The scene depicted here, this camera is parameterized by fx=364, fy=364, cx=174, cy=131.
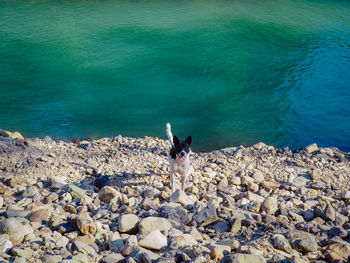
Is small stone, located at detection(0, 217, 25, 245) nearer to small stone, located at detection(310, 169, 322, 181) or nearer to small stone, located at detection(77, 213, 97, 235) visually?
small stone, located at detection(77, 213, 97, 235)

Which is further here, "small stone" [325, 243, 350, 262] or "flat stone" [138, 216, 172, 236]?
"flat stone" [138, 216, 172, 236]

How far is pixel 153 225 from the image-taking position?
4438 millimetres

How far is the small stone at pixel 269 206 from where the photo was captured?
18.2ft

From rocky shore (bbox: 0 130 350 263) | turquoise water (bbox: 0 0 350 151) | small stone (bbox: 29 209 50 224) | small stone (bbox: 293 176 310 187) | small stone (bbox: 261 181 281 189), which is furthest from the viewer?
turquoise water (bbox: 0 0 350 151)

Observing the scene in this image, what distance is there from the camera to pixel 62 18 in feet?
65.2

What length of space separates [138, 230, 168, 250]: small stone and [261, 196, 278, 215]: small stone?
80.6 inches

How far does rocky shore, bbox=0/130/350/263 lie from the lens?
3.98m

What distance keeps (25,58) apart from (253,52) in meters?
10.1

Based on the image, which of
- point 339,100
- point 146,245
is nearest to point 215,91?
point 339,100

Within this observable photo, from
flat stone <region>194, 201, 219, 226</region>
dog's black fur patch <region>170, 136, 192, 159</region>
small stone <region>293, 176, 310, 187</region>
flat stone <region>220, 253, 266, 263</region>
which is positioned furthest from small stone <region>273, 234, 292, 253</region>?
small stone <region>293, 176, 310, 187</region>

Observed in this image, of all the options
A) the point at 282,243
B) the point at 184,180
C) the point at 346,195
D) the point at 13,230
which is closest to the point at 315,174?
the point at 346,195

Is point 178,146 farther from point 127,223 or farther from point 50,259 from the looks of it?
point 50,259

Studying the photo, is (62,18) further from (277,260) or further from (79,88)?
(277,260)

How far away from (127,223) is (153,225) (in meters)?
0.34
